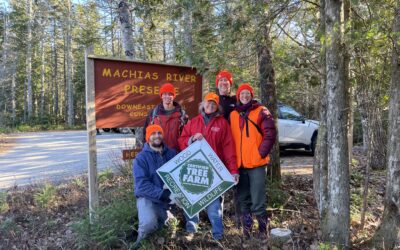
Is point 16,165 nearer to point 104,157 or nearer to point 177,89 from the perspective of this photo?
point 104,157

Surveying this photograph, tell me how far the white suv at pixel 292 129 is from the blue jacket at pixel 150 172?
7.21 metres

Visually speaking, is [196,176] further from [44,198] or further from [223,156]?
[44,198]

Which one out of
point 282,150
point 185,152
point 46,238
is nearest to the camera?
point 185,152

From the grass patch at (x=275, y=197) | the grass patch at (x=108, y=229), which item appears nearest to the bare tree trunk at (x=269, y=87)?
the grass patch at (x=275, y=197)

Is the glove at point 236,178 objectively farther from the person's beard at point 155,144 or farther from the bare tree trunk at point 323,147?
the bare tree trunk at point 323,147

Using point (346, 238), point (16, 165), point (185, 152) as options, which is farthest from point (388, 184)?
point (16, 165)

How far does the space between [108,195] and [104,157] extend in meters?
5.80

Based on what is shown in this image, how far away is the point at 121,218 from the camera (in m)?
4.73

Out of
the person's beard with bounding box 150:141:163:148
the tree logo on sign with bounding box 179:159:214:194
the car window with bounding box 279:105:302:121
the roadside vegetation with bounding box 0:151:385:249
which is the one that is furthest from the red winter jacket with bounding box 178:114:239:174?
the car window with bounding box 279:105:302:121

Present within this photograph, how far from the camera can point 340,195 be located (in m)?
3.82

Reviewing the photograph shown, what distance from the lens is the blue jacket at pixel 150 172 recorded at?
444 cm

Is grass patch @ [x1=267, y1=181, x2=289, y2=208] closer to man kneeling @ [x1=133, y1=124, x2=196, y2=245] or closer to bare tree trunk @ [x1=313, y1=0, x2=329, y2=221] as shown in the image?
bare tree trunk @ [x1=313, y1=0, x2=329, y2=221]

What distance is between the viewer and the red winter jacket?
14.8 ft

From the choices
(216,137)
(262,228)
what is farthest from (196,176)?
(262,228)
